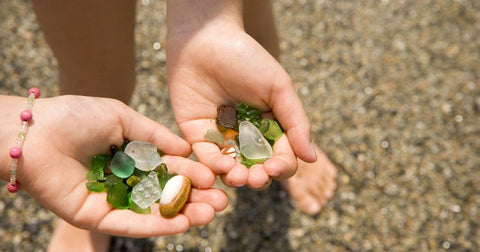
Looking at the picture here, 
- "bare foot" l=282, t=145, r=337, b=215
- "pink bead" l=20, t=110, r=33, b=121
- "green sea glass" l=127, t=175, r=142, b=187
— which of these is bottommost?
"bare foot" l=282, t=145, r=337, b=215

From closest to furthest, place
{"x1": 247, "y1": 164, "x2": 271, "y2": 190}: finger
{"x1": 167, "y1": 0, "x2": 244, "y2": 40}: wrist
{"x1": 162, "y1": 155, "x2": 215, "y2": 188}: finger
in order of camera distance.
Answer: {"x1": 247, "y1": 164, "x2": 271, "y2": 190}: finger < {"x1": 162, "y1": 155, "x2": 215, "y2": 188}: finger < {"x1": 167, "y1": 0, "x2": 244, "y2": 40}: wrist

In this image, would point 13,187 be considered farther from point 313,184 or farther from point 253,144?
point 313,184

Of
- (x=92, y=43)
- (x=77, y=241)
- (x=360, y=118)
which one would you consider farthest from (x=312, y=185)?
(x=92, y=43)

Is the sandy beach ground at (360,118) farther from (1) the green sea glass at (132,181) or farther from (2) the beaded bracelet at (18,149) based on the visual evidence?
(2) the beaded bracelet at (18,149)

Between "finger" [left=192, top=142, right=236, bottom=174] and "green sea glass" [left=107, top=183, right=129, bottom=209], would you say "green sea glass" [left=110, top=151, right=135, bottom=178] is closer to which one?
"green sea glass" [left=107, top=183, right=129, bottom=209]

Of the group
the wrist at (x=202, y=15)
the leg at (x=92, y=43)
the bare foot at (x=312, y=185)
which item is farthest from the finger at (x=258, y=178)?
the bare foot at (x=312, y=185)

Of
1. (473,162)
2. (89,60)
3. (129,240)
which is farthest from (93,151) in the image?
(473,162)

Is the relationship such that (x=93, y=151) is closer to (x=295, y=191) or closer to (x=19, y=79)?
(x=295, y=191)

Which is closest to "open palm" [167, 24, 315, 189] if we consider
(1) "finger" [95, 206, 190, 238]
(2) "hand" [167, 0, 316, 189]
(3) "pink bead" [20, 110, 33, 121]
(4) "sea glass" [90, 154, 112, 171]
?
(2) "hand" [167, 0, 316, 189]
